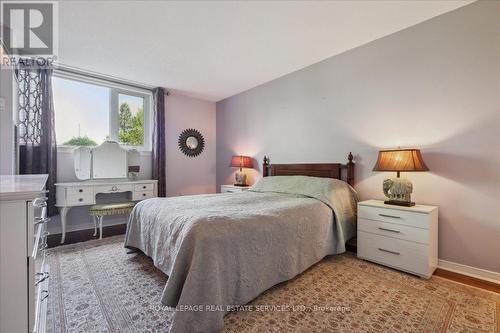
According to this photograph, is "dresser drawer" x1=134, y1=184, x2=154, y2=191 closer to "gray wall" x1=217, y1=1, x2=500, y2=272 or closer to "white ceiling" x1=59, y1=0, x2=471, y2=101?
"white ceiling" x1=59, y1=0, x2=471, y2=101

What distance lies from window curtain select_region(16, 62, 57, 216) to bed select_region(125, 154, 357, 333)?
1725 millimetres

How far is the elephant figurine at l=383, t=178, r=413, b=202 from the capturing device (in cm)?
226

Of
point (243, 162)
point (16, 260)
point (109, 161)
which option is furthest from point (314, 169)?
point (109, 161)

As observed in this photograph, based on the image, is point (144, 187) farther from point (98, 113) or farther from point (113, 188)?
point (98, 113)

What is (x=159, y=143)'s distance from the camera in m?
4.12

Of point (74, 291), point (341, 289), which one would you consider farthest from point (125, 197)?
point (341, 289)

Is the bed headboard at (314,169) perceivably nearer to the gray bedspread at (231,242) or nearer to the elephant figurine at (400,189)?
the gray bedspread at (231,242)

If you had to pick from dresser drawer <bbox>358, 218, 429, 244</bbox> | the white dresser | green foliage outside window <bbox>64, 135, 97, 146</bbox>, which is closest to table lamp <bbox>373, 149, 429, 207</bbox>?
dresser drawer <bbox>358, 218, 429, 244</bbox>

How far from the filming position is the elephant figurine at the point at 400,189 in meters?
2.26

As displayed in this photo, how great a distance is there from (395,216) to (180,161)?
379 cm

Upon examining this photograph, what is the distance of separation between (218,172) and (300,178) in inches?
99.0

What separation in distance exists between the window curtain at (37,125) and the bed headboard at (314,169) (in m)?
3.19

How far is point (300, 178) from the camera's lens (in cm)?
304

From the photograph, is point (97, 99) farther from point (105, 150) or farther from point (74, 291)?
point (74, 291)
